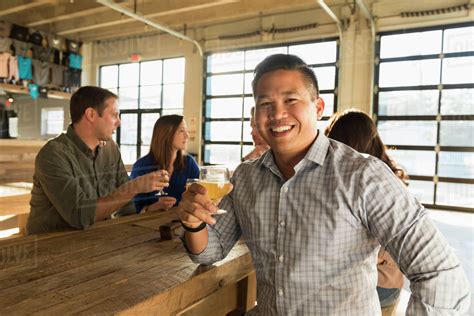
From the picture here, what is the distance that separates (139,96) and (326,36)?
12.8ft

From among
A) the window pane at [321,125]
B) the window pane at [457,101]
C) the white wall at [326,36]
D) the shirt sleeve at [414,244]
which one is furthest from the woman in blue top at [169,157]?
the window pane at [457,101]

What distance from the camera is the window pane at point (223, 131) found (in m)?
7.40

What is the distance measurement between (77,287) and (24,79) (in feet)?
7.72

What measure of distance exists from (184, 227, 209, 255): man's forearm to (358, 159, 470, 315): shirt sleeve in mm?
452

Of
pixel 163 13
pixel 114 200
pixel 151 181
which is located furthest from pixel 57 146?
pixel 163 13

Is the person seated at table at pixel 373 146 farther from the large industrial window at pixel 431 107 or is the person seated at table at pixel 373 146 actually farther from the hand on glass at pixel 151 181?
the large industrial window at pixel 431 107

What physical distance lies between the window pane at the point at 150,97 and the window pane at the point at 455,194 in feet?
15.1

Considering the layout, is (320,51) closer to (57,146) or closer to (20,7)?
(20,7)

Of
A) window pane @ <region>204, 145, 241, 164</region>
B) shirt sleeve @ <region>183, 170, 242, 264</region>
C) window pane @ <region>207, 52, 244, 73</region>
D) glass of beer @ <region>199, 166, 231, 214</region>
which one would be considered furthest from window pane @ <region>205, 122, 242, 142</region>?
glass of beer @ <region>199, 166, 231, 214</region>

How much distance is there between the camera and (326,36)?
258 inches

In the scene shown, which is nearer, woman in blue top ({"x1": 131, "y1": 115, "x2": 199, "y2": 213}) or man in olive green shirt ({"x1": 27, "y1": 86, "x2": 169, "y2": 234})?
man in olive green shirt ({"x1": 27, "y1": 86, "x2": 169, "y2": 234})

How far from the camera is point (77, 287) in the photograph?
98cm

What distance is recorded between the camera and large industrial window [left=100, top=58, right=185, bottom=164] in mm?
3285

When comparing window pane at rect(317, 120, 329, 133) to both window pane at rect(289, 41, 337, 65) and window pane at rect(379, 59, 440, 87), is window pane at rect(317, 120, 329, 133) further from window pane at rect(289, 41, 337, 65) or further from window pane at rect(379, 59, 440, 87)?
window pane at rect(289, 41, 337, 65)
